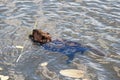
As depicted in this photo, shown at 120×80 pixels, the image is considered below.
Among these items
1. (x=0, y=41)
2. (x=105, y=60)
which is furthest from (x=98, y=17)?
(x=0, y=41)

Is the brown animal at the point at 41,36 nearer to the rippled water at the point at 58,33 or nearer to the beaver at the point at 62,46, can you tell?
the beaver at the point at 62,46

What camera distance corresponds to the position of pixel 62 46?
1078 centimetres

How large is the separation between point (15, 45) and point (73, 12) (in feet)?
11.7

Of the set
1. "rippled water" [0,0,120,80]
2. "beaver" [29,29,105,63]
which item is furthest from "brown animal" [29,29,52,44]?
"rippled water" [0,0,120,80]

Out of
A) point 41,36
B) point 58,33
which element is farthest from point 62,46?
point 58,33

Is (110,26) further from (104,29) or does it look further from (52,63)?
(52,63)

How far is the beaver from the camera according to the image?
1070 centimetres

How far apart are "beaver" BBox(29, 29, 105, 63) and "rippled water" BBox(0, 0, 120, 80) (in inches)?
7.2

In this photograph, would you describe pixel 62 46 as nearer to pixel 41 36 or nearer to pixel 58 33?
pixel 41 36

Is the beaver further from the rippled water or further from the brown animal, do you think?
the rippled water

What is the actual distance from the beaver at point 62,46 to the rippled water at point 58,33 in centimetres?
18

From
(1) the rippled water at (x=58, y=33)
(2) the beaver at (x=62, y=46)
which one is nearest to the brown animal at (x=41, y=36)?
(2) the beaver at (x=62, y=46)

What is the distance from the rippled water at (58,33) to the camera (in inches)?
389

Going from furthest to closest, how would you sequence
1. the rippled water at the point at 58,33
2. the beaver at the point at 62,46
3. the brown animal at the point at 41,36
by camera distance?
the brown animal at the point at 41,36, the beaver at the point at 62,46, the rippled water at the point at 58,33
